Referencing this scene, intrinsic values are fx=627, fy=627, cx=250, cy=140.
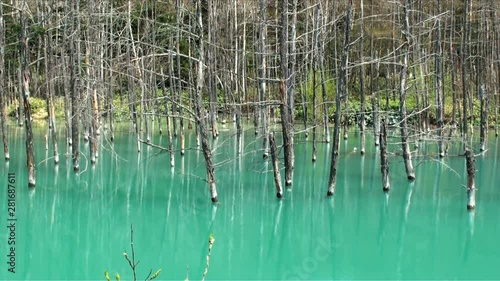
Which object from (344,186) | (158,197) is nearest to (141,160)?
(158,197)

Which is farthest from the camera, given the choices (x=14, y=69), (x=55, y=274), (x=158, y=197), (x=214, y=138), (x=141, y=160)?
(x=14, y=69)

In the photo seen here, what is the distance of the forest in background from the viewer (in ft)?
47.4

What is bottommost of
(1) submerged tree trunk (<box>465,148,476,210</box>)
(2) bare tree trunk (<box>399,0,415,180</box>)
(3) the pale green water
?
A: (3) the pale green water

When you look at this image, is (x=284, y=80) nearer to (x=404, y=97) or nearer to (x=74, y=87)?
(x=404, y=97)

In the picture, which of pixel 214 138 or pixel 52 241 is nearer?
pixel 52 241

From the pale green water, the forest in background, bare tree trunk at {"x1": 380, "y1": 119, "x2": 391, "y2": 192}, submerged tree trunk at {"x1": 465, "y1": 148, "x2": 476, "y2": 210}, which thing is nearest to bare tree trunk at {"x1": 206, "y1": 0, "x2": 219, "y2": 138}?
the forest in background

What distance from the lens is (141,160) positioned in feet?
64.0

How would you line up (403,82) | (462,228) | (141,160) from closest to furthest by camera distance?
(462,228) → (403,82) → (141,160)

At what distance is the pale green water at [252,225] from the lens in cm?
883

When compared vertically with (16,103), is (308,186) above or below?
below

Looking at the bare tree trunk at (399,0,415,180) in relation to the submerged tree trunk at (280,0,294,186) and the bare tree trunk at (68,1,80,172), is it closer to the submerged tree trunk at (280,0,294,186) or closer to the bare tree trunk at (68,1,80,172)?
the submerged tree trunk at (280,0,294,186)

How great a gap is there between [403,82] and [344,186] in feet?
9.48

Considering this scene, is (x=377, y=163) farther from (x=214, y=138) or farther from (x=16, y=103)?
(x=16, y=103)

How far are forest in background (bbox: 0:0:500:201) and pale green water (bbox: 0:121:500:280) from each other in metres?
0.87
